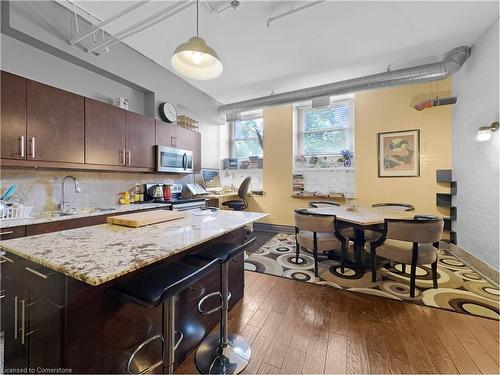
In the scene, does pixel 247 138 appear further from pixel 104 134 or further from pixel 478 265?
pixel 478 265

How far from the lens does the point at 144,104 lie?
3572 millimetres

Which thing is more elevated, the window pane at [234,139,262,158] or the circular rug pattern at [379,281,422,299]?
the window pane at [234,139,262,158]

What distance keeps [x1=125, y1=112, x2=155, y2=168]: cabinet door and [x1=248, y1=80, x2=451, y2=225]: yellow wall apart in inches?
105

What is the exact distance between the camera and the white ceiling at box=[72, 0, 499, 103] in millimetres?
2332

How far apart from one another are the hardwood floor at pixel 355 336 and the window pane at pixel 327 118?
3.59 metres

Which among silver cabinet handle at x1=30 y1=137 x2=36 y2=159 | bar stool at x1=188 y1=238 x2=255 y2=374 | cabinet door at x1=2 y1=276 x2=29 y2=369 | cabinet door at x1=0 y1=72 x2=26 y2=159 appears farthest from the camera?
silver cabinet handle at x1=30 y1=137 x2=36 y2=159

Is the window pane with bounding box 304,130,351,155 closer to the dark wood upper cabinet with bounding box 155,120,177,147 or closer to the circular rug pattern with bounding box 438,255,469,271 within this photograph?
the circular rug pattern with bounding box 438,255,469,271

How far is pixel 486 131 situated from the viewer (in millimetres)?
2498

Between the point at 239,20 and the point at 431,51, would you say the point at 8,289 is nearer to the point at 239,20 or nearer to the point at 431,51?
the point at 239,20

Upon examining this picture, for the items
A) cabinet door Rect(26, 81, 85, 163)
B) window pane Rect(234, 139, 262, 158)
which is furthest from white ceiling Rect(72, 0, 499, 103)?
window pane Rect(234, 139, 262, 158)

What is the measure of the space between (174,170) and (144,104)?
1216 millimetres

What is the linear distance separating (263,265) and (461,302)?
208 cm

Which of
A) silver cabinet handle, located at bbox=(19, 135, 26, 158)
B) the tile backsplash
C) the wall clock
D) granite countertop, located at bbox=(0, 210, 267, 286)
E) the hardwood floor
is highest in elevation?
the wall clock

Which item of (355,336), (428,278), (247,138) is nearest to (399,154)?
(428,278)
